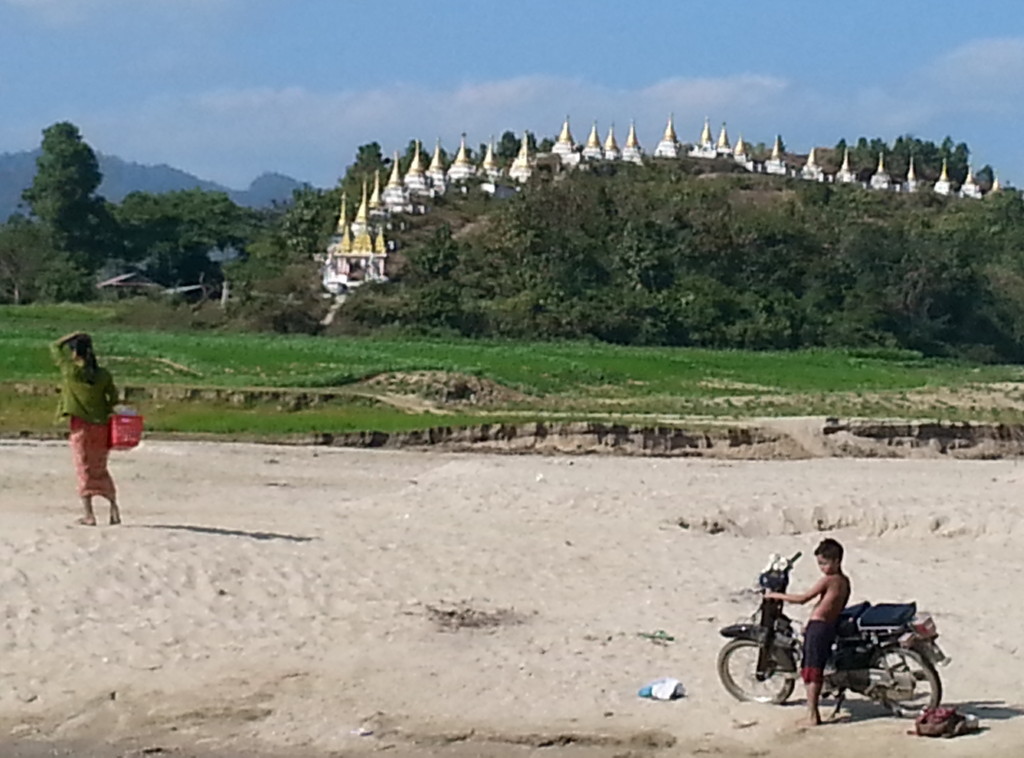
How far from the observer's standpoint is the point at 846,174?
14325 cm

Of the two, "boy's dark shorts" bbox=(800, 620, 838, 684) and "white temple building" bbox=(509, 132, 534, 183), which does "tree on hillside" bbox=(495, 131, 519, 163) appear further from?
"boy's dark shorts" bbox=(800, 620, 838, 684)

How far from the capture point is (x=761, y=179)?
130 meters

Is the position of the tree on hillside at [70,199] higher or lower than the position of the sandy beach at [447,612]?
higher

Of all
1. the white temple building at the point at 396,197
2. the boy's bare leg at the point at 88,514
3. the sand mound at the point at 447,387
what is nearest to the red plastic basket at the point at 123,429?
the boy's bare leg at the point at 88,514

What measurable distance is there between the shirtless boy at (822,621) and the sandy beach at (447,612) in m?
0.29

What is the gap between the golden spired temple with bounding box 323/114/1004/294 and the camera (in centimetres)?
8544

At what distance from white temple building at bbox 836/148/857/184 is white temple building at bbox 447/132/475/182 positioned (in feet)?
118

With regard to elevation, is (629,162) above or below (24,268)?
above

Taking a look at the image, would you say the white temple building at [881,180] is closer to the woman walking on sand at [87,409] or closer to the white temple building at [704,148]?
the white temple building at [704,148]

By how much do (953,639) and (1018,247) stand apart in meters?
96.0

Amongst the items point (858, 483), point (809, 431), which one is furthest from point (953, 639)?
point (809, 431)

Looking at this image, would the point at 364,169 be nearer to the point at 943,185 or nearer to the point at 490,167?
the point at 490,167

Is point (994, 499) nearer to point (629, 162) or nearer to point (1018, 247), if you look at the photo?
point (1018, 247)

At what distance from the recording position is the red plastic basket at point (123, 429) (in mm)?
15609
